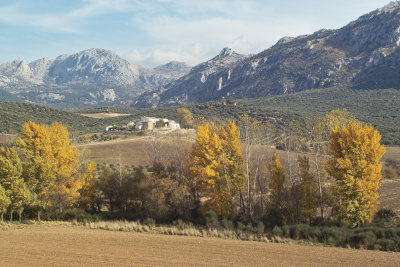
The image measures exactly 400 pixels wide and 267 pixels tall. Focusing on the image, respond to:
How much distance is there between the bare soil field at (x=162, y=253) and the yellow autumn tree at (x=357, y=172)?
26.2 feet

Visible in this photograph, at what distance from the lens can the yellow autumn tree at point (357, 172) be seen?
28.9 metres

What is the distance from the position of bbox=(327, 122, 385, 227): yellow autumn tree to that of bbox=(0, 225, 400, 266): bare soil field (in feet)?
26.2

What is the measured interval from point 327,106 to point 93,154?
3825 inches

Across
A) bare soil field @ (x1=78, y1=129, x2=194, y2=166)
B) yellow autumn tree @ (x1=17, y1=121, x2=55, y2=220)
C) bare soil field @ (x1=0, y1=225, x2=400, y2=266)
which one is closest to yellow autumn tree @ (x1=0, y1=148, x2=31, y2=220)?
yellow autumn tree @ (x1=17, y1=121, x2=55, y2=220)

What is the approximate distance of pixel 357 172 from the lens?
98.2 feet

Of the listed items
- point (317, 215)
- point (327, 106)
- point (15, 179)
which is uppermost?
point (327, 106)

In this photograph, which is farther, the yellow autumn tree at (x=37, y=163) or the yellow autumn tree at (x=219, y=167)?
the yellow autumn tree at (x=37, y=163)

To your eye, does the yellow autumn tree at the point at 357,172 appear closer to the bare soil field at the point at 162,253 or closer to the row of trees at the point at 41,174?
the bare soil field at the point at 162,253

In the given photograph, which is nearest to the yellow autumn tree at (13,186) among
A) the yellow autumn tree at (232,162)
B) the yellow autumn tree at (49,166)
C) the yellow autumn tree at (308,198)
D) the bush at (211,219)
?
the yellow autumn tree at (49,166)

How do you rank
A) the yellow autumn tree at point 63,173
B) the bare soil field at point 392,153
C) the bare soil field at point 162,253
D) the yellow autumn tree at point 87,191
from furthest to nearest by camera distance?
the bare soil field at point 392,153 < the yellow autumn tree at point 87,191 < the yellow autumn tree at point 63,173 < the bare soil field at point 162,253

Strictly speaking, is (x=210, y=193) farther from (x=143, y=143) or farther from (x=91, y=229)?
(x=143, y=143)

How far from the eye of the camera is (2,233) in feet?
87.9

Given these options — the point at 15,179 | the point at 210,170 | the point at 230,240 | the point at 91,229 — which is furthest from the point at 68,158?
the point at 230,240

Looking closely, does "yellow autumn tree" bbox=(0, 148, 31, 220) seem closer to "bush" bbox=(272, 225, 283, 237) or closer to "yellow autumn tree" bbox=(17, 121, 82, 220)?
"yellow autumn tree" bbox=(17, 121, 82, 220)
